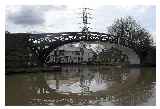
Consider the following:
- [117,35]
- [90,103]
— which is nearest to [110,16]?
[117,35]

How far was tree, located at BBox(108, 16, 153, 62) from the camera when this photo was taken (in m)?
4.77

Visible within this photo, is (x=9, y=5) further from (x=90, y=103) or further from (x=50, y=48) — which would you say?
(x=90, y=103)

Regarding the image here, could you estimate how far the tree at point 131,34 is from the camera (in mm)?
4770

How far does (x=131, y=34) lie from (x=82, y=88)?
384mm

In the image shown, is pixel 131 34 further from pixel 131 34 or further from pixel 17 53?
pixel 17 53

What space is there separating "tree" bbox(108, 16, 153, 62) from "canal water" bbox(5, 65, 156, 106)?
12 centimetres

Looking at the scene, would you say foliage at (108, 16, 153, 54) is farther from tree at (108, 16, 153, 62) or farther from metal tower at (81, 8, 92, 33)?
metal tower at (81, 8, 92, 33)

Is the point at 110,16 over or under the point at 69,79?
over

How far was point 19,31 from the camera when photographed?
4762mm

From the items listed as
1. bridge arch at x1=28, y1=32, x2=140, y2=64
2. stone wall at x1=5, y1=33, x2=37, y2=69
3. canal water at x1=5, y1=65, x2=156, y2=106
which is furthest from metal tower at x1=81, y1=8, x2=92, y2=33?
stone wall at x1=5, y1=33, x2=37, y2=69

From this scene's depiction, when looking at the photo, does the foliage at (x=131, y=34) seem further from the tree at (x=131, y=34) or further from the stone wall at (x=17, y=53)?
the stone wall at (x=17, y=53)

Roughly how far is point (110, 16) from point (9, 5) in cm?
53

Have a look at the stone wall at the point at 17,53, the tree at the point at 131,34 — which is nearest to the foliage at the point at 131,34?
the tree at the point at 131,34

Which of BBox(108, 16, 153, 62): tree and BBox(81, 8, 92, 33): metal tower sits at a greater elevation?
Answer: BBox(81, 8, 92, 33): metal tower
